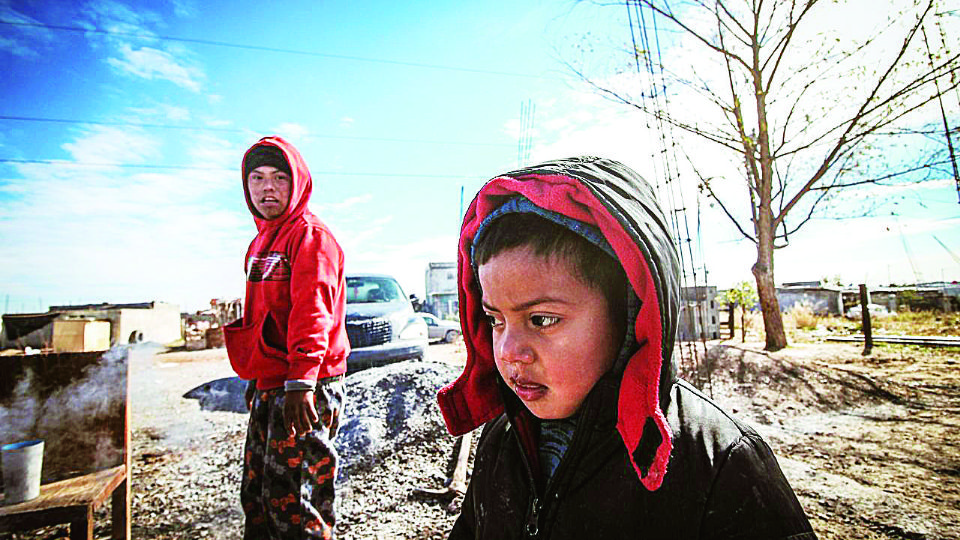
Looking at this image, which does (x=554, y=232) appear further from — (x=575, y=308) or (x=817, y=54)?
(x=817, y=54)

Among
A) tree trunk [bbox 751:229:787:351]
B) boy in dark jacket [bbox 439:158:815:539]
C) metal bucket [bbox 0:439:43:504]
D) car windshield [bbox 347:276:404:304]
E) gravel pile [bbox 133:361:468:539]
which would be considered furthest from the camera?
tree trunk [bbox 751:229:787:351]

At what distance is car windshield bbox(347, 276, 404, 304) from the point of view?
778 cm

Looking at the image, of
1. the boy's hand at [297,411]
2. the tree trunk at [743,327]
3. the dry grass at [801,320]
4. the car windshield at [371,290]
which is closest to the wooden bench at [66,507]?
the boy's hand at [297,411]

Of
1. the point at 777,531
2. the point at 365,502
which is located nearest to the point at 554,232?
the point at 777,531

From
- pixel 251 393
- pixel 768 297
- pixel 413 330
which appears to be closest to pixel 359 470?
pixel 251 393

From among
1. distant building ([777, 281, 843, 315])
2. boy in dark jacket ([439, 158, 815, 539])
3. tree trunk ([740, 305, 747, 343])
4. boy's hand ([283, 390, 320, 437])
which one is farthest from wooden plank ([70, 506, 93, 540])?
distant building ([777, 281, 843, 315])

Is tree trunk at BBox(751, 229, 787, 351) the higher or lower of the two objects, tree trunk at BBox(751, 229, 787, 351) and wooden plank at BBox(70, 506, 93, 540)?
the higher

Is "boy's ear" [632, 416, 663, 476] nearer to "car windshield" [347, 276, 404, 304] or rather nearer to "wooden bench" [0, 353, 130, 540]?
"wooden bench" [0, 353, 130, 540]

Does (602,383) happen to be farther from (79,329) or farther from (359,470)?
(79,329)

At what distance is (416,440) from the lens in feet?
14.6

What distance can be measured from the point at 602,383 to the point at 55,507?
2.41 metres

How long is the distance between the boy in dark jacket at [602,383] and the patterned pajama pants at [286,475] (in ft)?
3.55

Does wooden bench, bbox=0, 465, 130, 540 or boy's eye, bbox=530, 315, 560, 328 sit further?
wooden bench, bbox=0, 465, 130, 540

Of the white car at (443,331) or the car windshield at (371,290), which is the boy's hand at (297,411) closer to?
the car windshield at (371,290)
